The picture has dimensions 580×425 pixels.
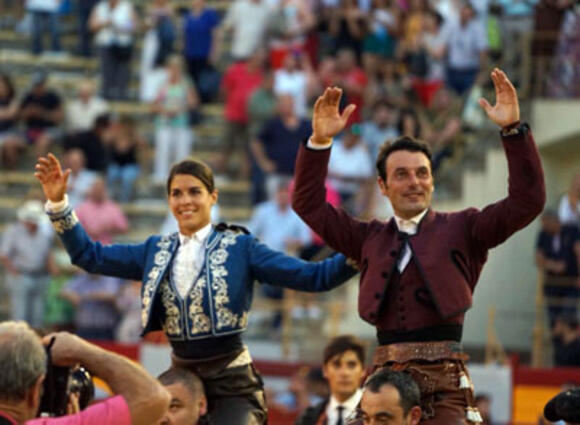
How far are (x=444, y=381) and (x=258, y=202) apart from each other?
32.0 ft

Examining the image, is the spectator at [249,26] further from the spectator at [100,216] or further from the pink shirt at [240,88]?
the spectator at [100,216]

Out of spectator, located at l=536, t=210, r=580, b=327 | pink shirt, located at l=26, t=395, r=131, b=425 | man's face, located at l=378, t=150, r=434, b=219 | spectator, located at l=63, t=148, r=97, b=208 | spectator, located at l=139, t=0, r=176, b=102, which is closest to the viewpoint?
pink shirt, located at l=26, t=395, r=131, b=425

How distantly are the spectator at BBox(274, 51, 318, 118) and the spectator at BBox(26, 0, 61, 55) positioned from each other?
3281 mm

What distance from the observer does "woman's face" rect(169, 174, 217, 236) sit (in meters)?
7.98

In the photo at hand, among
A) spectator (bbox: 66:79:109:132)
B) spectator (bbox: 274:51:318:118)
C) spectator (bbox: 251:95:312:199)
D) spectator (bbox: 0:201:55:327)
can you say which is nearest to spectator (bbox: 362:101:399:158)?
spectator (bbox: 251:95:312:199)

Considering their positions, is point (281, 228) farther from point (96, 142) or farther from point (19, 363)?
point (19, 363)

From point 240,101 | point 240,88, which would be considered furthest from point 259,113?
point 240,88

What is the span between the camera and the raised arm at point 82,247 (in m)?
7.98

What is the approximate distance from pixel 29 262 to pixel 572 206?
482cm

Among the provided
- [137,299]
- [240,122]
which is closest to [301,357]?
[137,299]

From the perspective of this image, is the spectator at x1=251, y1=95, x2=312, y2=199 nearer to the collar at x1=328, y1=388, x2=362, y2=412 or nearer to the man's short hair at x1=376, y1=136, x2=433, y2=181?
the collar at x1=328, y1=388, x2=362, y2=412

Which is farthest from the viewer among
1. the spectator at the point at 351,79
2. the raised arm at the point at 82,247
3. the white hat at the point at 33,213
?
the spectator at the point at 351,79

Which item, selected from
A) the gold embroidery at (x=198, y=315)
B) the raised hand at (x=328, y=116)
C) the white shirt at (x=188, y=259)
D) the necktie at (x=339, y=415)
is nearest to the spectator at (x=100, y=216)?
the necktie at (x=339, y=415)

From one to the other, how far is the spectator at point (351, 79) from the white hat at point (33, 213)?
3188 millimetres
